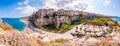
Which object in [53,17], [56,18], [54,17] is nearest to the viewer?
[56,18]

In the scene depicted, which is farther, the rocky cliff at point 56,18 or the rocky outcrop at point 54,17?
the rocky outcrop at point 54,17

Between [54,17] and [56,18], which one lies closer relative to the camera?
[56,18]

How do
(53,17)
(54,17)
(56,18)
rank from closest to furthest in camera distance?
(56,18), (54,17), (53,17)

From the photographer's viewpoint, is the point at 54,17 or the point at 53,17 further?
the point at 53,17

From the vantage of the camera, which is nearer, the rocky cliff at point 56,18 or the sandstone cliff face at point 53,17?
the rocky cliff at point 56,18

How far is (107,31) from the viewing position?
73.4 metres

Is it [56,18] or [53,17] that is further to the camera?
[53,17]

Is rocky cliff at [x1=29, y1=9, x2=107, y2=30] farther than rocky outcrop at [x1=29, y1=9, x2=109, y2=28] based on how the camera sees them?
No

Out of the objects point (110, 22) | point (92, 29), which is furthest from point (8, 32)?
point (110, 22)

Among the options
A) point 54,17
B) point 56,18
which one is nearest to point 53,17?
point 54,17

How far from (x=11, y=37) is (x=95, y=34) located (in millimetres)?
62094

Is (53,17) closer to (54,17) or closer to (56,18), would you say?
(54,17)

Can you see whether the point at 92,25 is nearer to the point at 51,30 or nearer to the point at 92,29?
the point at 92,29

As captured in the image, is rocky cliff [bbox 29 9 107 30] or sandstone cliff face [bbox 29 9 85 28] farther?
sandstone cliff face [bbox 29 9 85 28]
